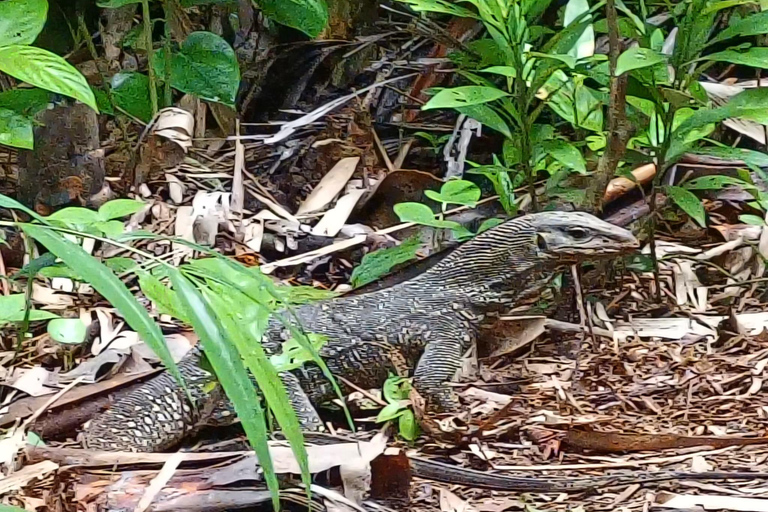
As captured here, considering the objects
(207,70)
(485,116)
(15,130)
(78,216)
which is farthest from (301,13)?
(78,216)

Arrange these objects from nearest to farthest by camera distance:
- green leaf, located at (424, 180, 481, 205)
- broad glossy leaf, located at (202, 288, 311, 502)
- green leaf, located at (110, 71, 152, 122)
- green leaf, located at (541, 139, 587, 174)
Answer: broad glossy leaf, located at (202, 288, 311, 502) < green leaf, located at (541, 139, 587, 174) < green leaf, located at (424, 180, 481, 205) < green leaf, located at (110, 71, 152, 122)

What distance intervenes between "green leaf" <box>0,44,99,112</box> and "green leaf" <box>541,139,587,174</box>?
1394 millimetres

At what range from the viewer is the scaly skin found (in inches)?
104

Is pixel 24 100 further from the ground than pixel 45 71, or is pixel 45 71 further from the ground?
pixel 45 71

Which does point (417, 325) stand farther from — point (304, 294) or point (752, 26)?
point (752, 26)

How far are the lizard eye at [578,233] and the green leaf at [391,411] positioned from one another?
852 millimetres

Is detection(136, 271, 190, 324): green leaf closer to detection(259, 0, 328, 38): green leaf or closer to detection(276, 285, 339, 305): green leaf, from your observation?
detection(276, 285, 339, 305): green leaf

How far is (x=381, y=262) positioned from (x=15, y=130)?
1216 mm

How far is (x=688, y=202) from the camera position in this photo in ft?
9.86

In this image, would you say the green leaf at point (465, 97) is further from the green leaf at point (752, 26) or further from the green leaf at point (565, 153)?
the green leaf at point (752, 26)

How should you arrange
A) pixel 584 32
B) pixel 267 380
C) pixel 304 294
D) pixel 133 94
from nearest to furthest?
1. pixel 267 380
2. pixel 304 294
3. pixel 584 32
4. pixel 133 94

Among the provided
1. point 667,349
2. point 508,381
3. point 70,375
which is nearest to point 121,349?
point 70,375

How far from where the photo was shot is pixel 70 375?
9.25ft

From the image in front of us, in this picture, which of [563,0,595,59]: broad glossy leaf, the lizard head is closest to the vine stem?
[563,0,595,59]: broad glossy leaf
